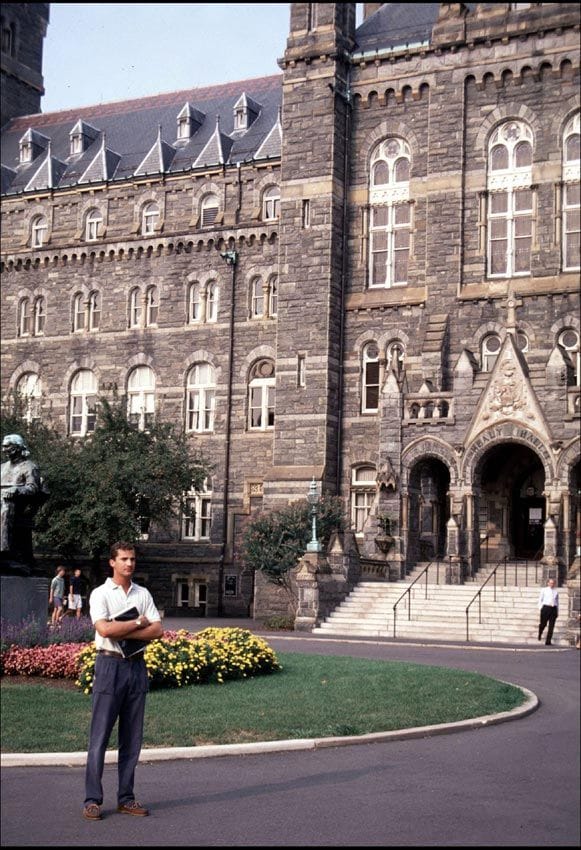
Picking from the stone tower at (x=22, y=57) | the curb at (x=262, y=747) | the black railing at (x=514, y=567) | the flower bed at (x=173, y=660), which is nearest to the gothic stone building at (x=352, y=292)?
the black railing at (x=514, y=567)

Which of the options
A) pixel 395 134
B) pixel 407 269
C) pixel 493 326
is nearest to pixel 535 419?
pixel 493 326

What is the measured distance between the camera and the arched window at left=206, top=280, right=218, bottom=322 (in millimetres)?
48625

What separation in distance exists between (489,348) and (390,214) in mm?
5926

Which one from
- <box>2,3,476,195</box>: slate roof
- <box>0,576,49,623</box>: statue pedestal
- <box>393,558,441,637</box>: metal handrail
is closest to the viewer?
<box>0,576,49,623</box>: statue pedestal

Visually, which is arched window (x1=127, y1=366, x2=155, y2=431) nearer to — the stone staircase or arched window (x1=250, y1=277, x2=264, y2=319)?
arched window (x1=250, y1=277, x2=264, y2=319)

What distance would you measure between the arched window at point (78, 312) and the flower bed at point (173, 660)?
32794 millimetres

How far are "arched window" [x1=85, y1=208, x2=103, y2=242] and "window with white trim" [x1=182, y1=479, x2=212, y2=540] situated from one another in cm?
1174

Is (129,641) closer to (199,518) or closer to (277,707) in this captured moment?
(277,707)

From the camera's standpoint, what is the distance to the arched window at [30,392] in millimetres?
50312

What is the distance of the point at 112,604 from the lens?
10.5 meters

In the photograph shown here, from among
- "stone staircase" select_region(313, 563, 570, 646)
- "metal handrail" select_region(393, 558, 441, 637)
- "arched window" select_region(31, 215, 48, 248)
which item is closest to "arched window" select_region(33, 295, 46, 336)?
"arched window" select_region(31, 215, 48, 248)

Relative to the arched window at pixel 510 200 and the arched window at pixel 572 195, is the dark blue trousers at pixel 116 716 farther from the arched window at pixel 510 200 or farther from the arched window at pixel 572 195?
the arched window at pixel 510 200

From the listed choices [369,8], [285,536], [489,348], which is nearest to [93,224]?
[369,8]

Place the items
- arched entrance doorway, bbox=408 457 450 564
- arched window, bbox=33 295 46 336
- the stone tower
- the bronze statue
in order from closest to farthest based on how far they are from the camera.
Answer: the bronze statue < arched entrance doorway, bbox=408 457 450 564 < arched window, bbox=33 295 46 336 < the stone tower
